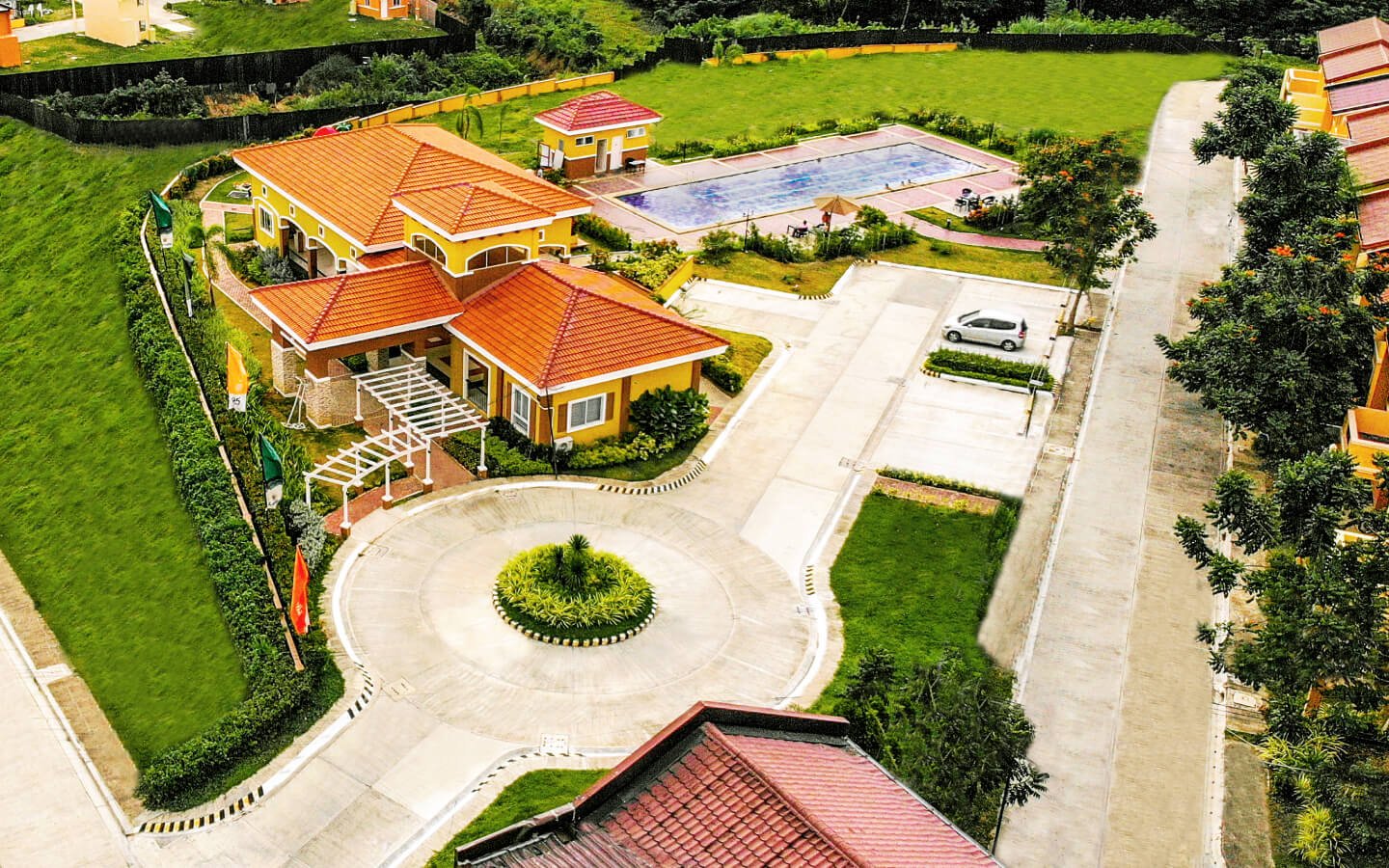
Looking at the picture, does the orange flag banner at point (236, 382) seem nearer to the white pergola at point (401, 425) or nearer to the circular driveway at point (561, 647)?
the white pergola at point (401, 425)

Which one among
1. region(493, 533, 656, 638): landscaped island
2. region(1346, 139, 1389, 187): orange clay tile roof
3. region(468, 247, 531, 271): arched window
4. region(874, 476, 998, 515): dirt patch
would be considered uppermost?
region(1346, 139, 1389, 187): orange clay tile roof

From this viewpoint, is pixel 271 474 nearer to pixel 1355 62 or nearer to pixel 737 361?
pixel 737 361

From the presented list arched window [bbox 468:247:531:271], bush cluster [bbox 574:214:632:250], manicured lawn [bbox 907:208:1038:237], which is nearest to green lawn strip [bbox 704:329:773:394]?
arched window [bbox 468:247:531:271]

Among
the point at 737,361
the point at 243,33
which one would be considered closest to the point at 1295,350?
the point at 737,361

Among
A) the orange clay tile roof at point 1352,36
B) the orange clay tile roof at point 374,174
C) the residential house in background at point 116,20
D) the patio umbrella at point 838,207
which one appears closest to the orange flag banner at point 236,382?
the orange clay tile roof at point 374,174

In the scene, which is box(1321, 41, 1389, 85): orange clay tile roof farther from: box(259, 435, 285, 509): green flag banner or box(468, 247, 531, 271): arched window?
box(259, 435, 285, 509): green flag banner

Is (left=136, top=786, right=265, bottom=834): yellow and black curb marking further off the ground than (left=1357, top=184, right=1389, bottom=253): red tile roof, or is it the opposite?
(left=1357, top=184, right=1389, bottom=253): red tile roof

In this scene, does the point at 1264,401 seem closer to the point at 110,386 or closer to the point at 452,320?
the point at 452,320
